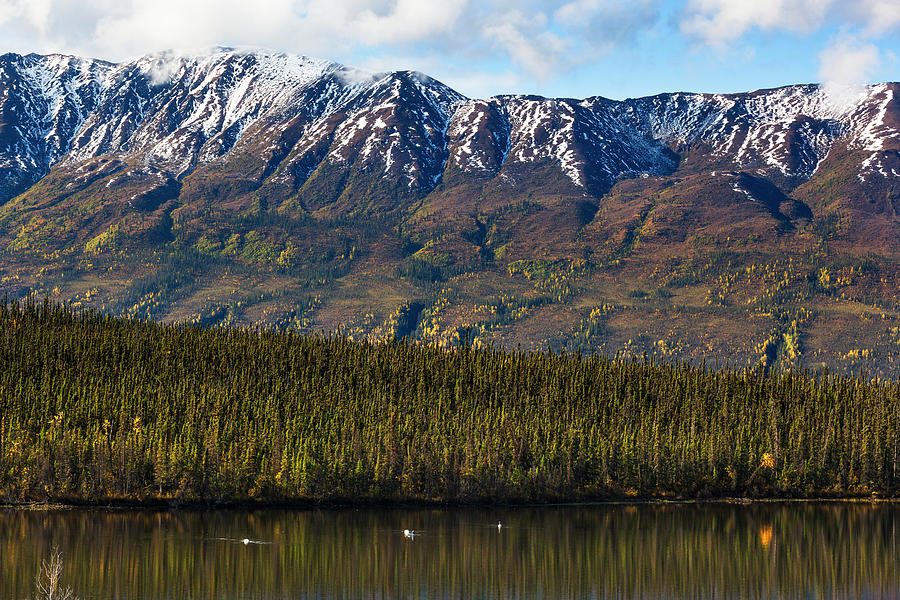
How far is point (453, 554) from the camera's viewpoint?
125m

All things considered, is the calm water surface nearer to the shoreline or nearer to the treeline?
the shoreline

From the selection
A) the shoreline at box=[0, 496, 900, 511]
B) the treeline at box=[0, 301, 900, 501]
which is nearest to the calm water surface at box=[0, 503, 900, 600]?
the shoreline at box=[0, 496, 900, 511]

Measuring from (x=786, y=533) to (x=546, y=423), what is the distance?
53.9 meters

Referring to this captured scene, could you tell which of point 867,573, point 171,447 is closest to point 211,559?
point 171,447

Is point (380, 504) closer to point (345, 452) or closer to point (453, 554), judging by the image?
point (345, 452)

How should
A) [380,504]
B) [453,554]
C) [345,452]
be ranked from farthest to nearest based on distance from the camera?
[380,504] < [345,452] < [453,554]

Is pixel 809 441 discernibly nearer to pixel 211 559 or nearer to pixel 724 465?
pixel 724 465

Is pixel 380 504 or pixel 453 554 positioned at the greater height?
pixel 380 504

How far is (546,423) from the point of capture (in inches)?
7643

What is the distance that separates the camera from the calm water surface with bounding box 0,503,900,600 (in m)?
108

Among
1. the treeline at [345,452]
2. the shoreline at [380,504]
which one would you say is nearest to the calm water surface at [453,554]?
the shoreline at [380,504]

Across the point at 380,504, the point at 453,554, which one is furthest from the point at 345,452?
the point at 453,554

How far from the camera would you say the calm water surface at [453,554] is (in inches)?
4267

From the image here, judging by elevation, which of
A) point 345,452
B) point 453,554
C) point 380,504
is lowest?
point 453,554
